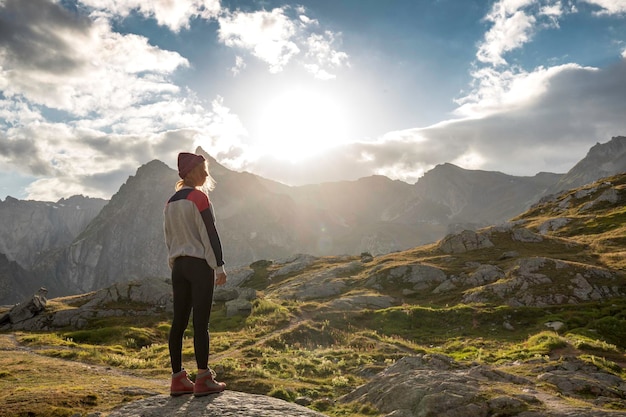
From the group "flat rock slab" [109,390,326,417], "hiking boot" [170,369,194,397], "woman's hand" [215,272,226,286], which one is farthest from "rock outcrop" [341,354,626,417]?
"woman's hand" [215,272,226,286]

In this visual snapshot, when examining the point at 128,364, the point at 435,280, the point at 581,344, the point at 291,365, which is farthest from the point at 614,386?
the point at 435,280

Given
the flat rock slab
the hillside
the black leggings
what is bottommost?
the hillside

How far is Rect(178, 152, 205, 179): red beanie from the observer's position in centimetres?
912

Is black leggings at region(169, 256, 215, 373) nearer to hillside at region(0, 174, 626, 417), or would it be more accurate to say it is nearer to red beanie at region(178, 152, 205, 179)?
hillside at region(0, 174, 626, 417)

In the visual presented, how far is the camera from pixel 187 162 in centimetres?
920

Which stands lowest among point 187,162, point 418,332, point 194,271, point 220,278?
point 418,332

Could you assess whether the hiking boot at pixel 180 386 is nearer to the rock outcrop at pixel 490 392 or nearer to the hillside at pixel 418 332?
the hillside at pixel 418 332

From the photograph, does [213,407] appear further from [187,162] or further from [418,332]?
[418,332]

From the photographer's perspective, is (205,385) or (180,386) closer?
(205,385)

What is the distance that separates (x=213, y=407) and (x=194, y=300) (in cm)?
214

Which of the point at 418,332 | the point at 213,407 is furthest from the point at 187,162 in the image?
the point at 418,332

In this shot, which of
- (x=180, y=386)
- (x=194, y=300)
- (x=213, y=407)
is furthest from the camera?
(x=180, y=386)

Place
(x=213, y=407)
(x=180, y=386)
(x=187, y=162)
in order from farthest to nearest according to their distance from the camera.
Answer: (x=187, y=162), (x=180, y=386), (x=213, y=407)

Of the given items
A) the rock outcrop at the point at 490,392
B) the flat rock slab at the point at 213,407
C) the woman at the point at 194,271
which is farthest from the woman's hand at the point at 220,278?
the rock outcrop at the point at 490,392
